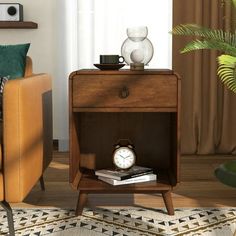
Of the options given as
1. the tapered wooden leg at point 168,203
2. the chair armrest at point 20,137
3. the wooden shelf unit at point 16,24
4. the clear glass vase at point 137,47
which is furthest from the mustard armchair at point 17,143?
the wooden shelf unit at point 16,24

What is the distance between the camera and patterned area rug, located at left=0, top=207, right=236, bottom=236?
1.88 m

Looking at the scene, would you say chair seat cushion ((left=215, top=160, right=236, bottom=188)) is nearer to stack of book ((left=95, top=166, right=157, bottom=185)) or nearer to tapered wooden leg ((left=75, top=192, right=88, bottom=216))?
stack of book ((left=95, top=166, right=157, bottom=185))

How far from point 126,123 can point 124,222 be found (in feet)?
1.66

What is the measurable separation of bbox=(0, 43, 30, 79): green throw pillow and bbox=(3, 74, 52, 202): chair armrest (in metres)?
0.31

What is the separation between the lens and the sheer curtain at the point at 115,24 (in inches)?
136

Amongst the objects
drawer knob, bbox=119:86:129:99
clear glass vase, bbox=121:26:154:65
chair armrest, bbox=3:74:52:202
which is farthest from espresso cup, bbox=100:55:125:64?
chair armrest, bbox=3:74:52:202

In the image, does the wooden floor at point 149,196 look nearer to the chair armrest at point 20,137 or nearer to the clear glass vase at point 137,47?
the chair armrest at point 20,137

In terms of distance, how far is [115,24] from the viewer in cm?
348

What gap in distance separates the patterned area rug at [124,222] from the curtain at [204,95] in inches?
52.6

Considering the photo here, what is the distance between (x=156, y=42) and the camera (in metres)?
3.49

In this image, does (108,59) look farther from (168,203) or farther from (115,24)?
(115,24)

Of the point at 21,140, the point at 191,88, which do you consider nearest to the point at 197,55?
the point at 191,88

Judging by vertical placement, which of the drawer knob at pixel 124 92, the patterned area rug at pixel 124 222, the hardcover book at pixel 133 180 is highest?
Result: the drawer knob at pixel 124 92

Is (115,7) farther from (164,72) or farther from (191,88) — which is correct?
(164,72)
